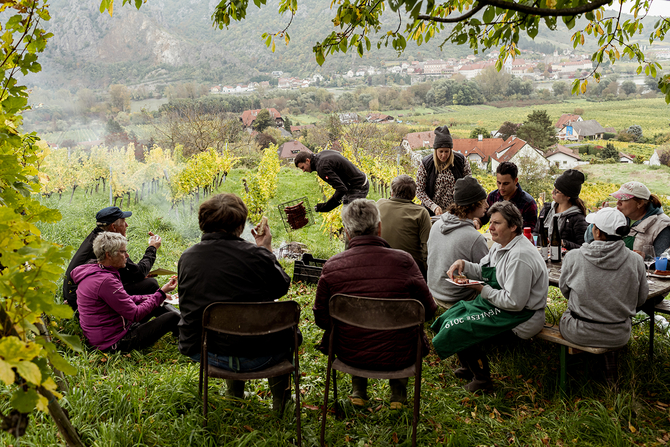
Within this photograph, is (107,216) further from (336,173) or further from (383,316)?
(383,316)

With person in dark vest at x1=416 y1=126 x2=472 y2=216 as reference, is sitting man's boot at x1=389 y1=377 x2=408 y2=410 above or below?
below

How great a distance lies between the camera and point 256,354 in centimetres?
255

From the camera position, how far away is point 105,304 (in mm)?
3287

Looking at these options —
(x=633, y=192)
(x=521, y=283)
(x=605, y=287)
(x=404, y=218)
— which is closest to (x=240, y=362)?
(x=521, y=283)

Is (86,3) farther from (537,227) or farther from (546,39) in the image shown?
(546,39)

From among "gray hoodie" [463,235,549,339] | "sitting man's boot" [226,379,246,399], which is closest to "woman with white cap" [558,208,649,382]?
"gray hoodie" [463,235,549,339]

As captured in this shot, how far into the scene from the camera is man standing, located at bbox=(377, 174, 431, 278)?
4.00 metres

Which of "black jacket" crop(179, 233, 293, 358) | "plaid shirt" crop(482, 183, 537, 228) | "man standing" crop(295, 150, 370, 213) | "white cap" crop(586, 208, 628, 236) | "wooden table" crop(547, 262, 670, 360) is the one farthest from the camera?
"man standing" crop(295, 150, 370, 213)

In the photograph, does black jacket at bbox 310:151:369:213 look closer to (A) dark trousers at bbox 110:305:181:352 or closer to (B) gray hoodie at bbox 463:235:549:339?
(A) dark trousers at bbox 110:305:181:352

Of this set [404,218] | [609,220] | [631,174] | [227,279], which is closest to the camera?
[227,279]

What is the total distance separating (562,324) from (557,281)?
0.44 meters

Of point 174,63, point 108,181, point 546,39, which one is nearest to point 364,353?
point 108,181

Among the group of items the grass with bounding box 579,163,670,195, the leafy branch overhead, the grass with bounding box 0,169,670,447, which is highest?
the leafy branch overhead

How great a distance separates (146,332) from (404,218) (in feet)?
→ 8.15
